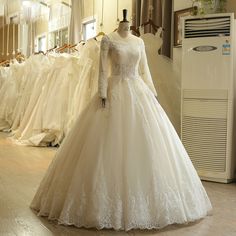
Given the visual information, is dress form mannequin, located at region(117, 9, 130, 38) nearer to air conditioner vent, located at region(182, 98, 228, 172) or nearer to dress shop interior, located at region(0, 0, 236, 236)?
dress shop interior, located at region(0, 0, 236, 236)

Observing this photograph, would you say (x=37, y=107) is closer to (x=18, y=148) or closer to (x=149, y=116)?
(x=18, y=148)

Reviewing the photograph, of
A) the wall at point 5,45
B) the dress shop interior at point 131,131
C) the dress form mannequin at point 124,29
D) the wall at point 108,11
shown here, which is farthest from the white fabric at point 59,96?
the wall at point 5,45

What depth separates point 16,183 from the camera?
12.8ft

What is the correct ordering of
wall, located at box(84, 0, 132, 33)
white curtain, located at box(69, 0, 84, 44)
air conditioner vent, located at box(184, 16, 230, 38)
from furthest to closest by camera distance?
white curtain, located at box(69, 0, 84, 44), wall, located at box(84, 0, 132, 33), air conditioner vent, located at box(184, 16, 230, 38)

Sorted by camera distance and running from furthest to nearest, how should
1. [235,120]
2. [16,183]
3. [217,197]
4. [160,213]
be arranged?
[235,120], [16,183], [217,197], [160,213]

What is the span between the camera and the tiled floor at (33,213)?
2.57 metres

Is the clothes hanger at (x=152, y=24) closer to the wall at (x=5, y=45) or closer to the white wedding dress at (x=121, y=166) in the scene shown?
the white wedding dress at (x=121, y=166)

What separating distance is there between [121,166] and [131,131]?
0.25 m

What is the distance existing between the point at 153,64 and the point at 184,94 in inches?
40.8

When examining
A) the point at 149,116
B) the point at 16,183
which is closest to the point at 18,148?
the point at 16,183

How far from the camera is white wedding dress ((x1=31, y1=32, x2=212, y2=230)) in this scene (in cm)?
256

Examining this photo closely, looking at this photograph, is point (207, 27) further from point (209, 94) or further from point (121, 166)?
point (121, 166)
